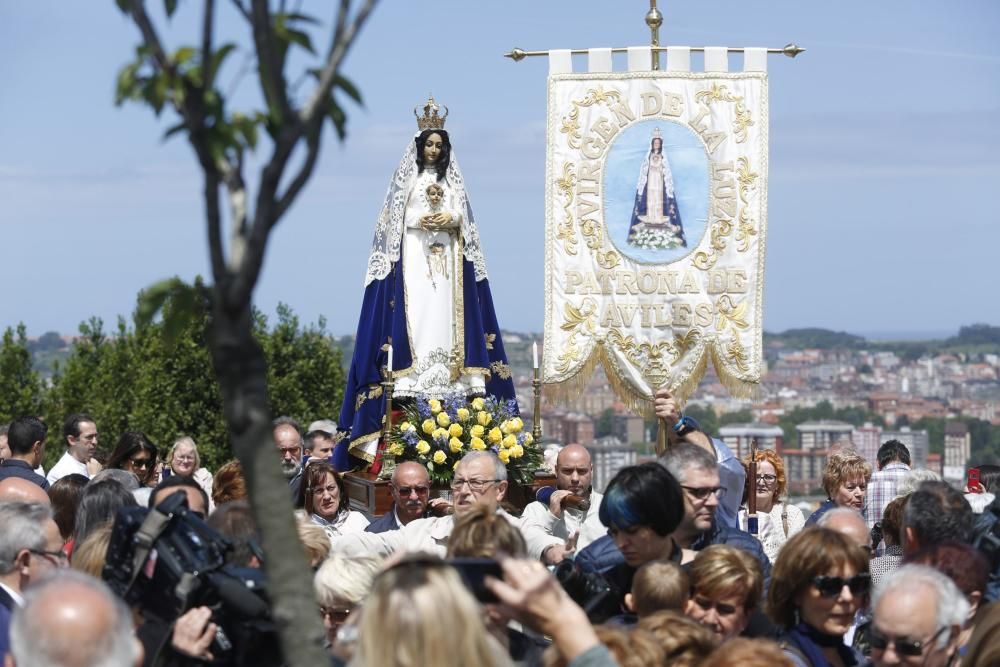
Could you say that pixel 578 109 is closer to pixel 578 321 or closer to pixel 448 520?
pixel 578 321

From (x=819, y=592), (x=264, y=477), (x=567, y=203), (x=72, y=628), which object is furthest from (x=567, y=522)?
(x=567, y=203)

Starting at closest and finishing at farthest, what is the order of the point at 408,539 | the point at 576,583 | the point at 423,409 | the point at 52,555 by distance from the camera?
the point at 576,583
the point at 52,555
the point at 408,539
the point at 423,409

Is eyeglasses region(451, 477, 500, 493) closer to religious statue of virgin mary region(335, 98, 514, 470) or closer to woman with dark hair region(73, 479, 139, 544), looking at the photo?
woman with dark hair region(73, 479, 139, 544)

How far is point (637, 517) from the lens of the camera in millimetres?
5207

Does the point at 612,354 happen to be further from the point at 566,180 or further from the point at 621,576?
the point at 621,576

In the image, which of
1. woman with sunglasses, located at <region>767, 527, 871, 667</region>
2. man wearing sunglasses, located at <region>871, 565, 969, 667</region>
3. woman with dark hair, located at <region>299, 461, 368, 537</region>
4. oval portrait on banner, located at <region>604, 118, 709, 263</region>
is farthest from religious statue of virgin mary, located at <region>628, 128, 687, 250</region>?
man wearing sunglasses, located at <region>871, 565, 969, 667</region>

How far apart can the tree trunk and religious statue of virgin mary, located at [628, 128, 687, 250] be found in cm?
1024

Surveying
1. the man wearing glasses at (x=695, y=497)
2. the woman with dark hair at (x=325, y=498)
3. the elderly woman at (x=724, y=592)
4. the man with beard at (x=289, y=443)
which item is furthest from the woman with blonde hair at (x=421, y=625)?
the man with beard at (x=289, y=443)

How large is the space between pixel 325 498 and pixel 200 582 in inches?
158

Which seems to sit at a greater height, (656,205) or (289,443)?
(656,205)

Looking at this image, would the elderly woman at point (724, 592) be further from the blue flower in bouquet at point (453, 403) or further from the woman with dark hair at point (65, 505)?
the blue flower in bouquet at point (453, 403)

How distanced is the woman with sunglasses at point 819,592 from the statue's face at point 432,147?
6.83m

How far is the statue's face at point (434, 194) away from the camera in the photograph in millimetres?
11328

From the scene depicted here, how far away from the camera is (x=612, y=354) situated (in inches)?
517
